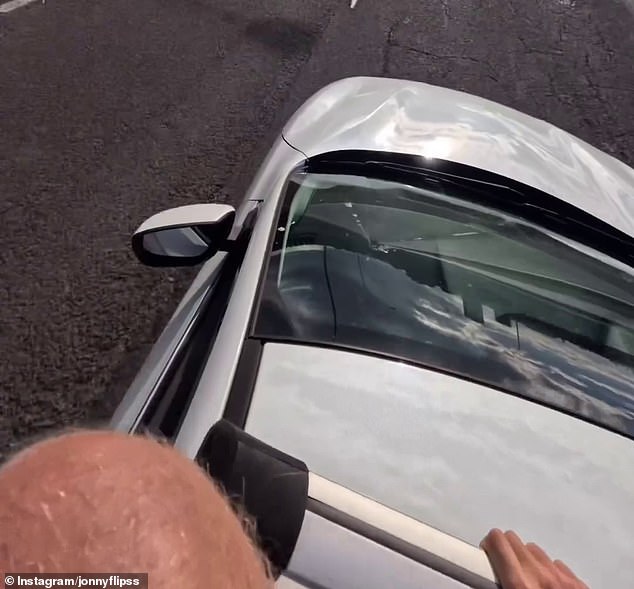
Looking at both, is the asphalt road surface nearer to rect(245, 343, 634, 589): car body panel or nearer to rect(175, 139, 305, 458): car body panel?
rect(175, 139, 305, 458): car body panel

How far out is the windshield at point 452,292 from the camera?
69.2 inches

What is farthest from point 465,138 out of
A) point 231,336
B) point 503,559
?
point 503,559

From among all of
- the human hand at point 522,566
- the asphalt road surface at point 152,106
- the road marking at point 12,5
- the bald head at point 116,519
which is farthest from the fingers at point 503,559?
the road marking at point 12,5

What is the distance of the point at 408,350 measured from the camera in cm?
175

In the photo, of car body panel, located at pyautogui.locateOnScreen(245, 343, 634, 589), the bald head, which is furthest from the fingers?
the bald head

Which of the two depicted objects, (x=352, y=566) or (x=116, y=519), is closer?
(x=116, y=519)

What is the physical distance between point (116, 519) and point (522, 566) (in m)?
0.71

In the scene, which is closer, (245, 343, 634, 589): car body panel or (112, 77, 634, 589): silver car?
(112, 77, 634, 589): silver car

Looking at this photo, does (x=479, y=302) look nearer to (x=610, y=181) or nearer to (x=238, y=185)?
(x=610, y=181)

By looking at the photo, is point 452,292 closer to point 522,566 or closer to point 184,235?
point 184,235

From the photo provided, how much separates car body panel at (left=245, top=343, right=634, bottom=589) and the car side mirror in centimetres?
56

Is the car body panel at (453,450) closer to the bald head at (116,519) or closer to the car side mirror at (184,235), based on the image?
the car side mirror at (184,235)

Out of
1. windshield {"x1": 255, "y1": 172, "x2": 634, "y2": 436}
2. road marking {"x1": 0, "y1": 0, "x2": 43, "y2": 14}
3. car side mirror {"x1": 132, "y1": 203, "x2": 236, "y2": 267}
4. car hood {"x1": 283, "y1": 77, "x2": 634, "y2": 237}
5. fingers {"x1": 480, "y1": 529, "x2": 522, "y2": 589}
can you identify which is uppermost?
car hood {"x1": 283, "y1": 77, "x2": 634, "y2": 237}

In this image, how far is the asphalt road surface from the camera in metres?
3.44
